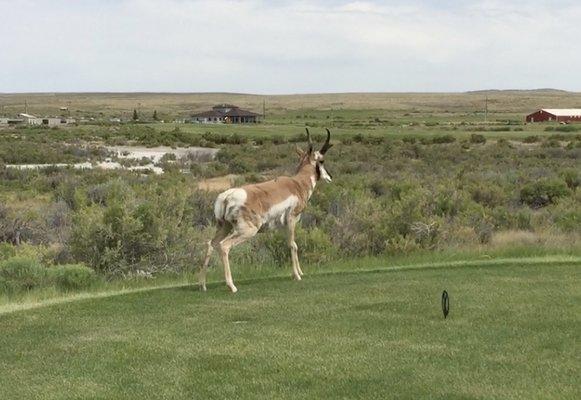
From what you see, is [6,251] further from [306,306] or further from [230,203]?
[306,306]

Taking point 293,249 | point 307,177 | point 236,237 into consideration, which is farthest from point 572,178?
point 236,237

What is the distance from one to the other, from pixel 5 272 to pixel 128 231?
257 cm

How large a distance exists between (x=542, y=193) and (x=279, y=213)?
17840mm

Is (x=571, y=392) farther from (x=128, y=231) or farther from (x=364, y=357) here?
(x=128, y=231)

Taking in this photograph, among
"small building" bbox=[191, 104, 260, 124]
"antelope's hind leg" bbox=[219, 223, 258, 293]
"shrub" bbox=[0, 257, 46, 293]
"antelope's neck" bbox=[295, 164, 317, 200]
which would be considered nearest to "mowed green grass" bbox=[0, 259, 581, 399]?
"antelope's hind leg" bbox=[219, 223, 258, 293]

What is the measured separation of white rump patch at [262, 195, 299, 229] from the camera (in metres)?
12.2

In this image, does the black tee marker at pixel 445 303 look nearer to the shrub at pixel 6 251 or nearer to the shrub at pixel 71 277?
the shrub at pixel 71 277

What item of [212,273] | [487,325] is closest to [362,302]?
[487,325]

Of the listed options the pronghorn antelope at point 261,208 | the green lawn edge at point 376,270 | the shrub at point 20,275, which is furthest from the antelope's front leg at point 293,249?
the shrub at point 20,275

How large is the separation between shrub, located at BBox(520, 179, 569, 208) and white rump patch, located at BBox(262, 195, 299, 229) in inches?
668

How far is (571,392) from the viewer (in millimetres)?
6223

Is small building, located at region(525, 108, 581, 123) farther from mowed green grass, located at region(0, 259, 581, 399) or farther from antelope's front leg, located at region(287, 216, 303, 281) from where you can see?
mowed green grass, located at region(0, 259, 581, 399)

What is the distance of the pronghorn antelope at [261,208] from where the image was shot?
1178 centimetres

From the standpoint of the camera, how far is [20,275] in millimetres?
13383
